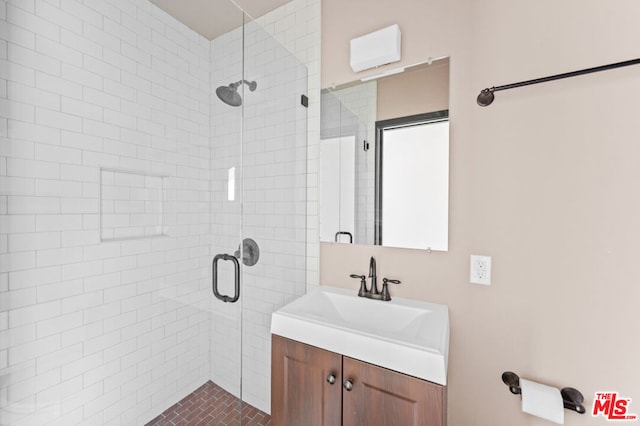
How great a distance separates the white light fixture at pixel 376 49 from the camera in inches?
54.0

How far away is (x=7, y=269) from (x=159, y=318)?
0.59m

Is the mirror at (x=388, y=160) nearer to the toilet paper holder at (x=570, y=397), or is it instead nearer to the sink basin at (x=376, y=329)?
the sink basin at (x=376, y=329)

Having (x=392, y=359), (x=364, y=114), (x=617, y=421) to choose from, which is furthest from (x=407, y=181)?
(x=617, y=421)

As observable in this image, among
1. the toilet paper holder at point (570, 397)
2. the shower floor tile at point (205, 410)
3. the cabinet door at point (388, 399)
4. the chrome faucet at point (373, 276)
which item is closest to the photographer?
the cabinet door at point (388, 399)

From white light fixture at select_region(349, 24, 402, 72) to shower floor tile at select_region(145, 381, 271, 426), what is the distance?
190 cm

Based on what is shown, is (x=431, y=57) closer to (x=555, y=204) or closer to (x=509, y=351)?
(x=555, y=204)

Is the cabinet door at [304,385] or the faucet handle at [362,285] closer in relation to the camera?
the cabinet door at [304,385]

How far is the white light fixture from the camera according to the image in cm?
137

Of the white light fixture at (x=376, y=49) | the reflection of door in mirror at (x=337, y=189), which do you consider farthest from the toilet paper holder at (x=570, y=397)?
the white light fixture at (x=376, y=49)

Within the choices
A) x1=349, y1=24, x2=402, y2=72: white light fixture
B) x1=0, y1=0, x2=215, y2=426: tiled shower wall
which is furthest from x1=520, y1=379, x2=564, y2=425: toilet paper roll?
x1=349, y1=24, x2=402, y2=72: white light fixture

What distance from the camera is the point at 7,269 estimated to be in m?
0.91

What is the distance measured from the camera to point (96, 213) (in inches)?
43.1

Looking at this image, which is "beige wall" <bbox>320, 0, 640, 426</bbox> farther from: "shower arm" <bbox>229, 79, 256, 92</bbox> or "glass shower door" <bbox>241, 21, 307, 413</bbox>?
"shower arm" <bbox>229, 79, 256, 92</bbox>

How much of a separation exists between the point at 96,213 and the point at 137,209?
14 cm
